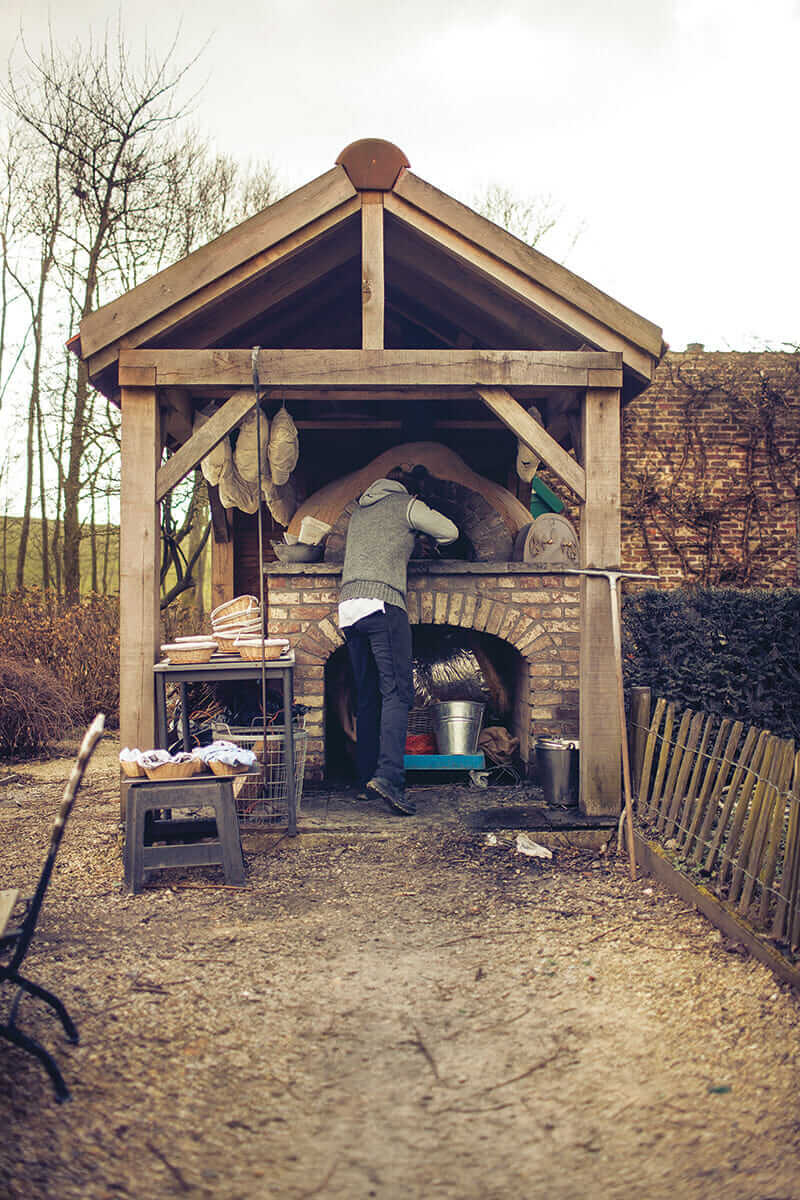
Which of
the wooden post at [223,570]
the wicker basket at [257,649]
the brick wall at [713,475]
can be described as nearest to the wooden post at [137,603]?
the wicker basket at [257,649]

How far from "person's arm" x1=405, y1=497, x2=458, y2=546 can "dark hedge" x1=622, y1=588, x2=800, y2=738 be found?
195cm

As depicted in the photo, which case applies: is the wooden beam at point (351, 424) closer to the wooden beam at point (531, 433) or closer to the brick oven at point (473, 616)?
the brick oven at point (473, 616)

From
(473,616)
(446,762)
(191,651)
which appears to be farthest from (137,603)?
(446,762)

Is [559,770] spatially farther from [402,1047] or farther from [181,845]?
[402,1047]

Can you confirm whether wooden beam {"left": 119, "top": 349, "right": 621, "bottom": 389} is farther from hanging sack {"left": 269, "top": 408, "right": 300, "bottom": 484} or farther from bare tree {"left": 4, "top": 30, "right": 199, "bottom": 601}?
bare tree {"left": 4, "top": 30, "right": 199, "bottom": 601}

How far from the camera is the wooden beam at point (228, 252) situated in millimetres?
5625

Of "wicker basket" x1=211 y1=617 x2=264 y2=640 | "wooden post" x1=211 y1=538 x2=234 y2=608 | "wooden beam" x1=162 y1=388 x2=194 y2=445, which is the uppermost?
"wooden beam" x1=162 y1=388 x2=194 y2=445

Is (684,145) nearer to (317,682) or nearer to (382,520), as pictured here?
(382,520)

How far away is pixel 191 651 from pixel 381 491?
175 cm

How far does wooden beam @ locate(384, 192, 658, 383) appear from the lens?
570 cm

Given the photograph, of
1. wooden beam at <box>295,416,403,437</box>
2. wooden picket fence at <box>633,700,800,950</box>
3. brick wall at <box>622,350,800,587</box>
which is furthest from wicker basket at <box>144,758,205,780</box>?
brick wall at <box>622,350,800,587</box>

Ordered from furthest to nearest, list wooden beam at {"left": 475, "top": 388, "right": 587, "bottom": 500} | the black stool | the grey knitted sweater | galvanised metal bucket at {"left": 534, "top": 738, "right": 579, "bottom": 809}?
the grey knitted sweater → galvanised metal bucket at {"left": 534, "top": 738, "right": 579, "bottom": 809} → wooden beam at {"left": 475, "top": 388, "right": 587, "bottom": 500} → the black stool

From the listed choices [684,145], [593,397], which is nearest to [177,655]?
[593,397]

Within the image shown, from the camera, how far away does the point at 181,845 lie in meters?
4.78
